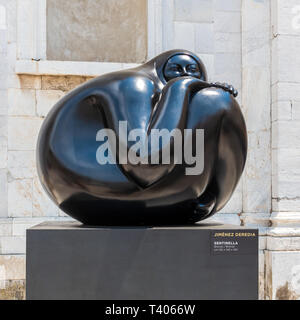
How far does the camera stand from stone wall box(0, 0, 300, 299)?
5.21 m

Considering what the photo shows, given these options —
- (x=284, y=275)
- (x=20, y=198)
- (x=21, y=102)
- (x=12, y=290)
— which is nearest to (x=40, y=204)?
(x=20, y=198)

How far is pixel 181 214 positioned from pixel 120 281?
0.51 meters

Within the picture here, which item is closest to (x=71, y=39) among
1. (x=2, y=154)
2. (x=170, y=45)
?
(x=170, y=45)

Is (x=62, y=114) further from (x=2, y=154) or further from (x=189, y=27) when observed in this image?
(x=189, y=27)

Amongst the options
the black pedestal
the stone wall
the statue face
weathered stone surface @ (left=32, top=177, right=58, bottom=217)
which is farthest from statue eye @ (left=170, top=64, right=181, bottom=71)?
weathered stone surface @ (left=32, top=177, right=58, bottom=217)

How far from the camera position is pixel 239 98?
577 cm

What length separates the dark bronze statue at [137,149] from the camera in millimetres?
2492

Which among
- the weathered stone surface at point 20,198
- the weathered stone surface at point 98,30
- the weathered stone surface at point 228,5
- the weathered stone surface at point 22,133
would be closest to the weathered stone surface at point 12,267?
the weathered stone surface at point 20,198

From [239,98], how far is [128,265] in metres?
3.76

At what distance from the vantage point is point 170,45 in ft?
18.3

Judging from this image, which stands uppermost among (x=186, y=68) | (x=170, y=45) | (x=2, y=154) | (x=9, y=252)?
(x=170, y=45)

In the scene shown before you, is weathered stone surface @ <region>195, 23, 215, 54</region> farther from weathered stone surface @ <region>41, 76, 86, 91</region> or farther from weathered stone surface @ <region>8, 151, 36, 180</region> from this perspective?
weathered stone surface @ <region>8, 151, 36, 180</region>

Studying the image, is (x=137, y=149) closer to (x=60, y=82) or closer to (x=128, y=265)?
(x=128, y=265)

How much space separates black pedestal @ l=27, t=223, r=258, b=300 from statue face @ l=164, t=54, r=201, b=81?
0.89 meters
